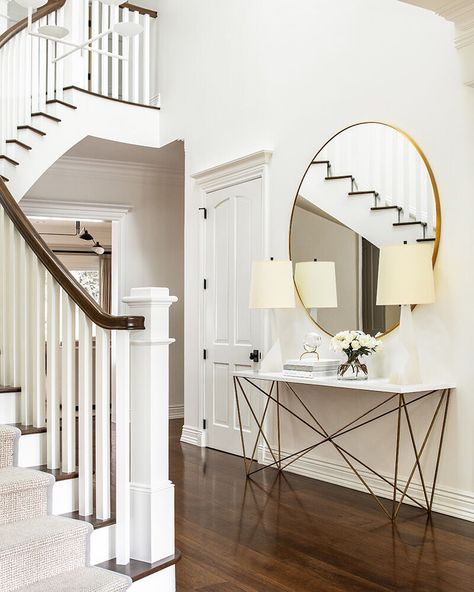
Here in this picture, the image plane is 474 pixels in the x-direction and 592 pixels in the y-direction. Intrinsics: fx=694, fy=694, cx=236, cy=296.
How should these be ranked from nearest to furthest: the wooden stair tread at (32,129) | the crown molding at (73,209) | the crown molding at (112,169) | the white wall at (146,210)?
the wooden stair tread at (32,129) < the crown molding at (73,209) < the crown molding at (112,169) < the white wall at (146,210)

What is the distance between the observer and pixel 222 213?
619cm

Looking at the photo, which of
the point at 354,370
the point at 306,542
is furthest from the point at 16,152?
the point at 306,542

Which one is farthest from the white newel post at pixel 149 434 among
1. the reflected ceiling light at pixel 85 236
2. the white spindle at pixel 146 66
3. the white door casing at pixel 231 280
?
the reflected ceiling light at pixel 85 236

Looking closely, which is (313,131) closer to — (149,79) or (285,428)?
(285,428)

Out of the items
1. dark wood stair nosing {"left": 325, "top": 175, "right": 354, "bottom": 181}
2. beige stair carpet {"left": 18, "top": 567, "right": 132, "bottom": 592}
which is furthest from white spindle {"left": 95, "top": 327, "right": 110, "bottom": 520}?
dark wood stair nosing {"left": 325, "top": 175, "right": 354, "bottom": 181}

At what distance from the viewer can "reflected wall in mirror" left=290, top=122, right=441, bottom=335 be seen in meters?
4.34

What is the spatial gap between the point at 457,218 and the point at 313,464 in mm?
2087

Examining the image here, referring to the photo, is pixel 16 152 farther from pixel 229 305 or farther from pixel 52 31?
pixel 229 305

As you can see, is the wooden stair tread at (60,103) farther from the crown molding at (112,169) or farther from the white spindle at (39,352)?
the white spindle at (39,352)

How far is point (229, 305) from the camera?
604 centimetres

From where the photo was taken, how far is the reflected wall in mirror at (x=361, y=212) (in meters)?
4.34

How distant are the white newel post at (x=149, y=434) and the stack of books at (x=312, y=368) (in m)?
1.93

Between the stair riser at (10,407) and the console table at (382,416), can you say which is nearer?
the stair riser at (10,407)

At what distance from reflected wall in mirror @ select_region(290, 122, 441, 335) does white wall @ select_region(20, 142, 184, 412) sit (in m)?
2.98
